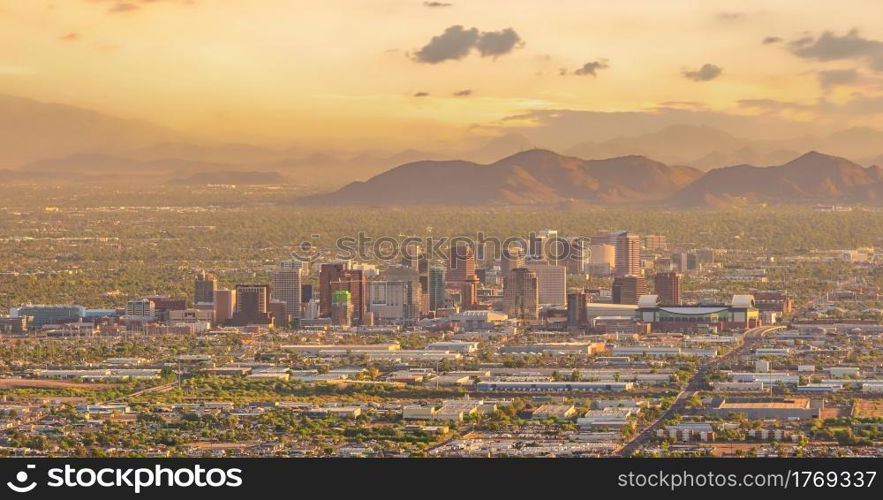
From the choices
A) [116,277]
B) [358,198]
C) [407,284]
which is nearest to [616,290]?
[407,284]

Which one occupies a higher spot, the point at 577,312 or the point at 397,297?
the point at 397,297

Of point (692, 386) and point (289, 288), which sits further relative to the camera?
point (289, 288)

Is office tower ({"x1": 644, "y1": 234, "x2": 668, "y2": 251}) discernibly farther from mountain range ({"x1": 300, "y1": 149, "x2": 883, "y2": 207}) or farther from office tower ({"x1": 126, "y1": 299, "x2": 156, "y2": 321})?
office tower ({"x1": 126, "y1": 299, "x2": 156, "y2": 321})

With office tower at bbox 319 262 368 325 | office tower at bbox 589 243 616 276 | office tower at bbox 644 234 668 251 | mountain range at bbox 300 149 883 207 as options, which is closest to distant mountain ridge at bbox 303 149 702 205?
mountain range at bbox 300 149 883 207

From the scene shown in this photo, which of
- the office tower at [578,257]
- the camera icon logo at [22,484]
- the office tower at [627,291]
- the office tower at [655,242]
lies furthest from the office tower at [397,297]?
the camera icon logo at [22,484]

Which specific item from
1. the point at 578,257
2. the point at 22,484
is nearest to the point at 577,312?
the point at 578,257

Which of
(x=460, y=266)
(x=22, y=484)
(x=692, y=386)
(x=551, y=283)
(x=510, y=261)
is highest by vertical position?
(x=22, y=484)

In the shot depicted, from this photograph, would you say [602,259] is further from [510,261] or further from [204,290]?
[204,290]
